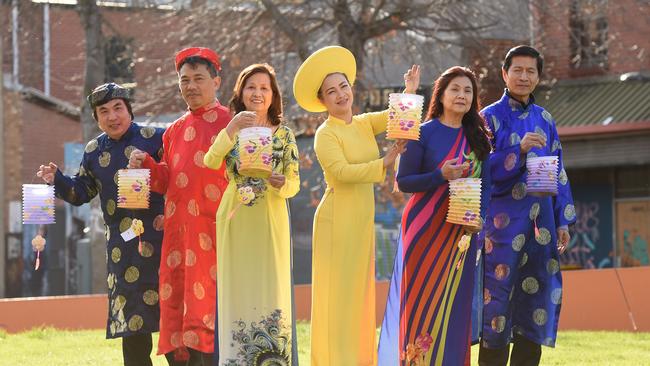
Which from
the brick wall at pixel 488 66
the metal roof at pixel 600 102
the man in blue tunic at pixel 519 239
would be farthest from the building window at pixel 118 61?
the man in blue tunic at pixel 519 239

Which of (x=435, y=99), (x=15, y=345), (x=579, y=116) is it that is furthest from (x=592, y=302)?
(x=579, y=116)

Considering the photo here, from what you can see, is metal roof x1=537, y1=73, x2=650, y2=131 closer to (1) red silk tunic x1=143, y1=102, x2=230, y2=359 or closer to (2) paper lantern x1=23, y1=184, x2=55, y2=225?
(1) red silk tunic x1=143, y1=102, x2=230, y2=359

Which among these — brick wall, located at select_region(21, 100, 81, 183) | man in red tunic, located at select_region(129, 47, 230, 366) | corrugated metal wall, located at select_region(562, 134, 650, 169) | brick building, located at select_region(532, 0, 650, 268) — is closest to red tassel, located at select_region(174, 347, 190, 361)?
man in red tunic, located at select_region(129, 47, 230, 366)

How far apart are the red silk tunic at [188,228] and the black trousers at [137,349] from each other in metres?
0.19

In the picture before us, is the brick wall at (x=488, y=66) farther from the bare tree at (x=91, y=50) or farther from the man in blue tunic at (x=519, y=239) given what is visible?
the man in blue tunic at (x=519, y=239)

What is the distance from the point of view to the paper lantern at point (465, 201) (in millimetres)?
7426

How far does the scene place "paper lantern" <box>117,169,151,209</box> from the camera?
777 centimetres

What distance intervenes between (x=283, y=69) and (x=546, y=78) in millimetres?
6362

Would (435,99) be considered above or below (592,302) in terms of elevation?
above

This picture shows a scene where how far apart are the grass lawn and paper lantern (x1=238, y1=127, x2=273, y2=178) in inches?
163

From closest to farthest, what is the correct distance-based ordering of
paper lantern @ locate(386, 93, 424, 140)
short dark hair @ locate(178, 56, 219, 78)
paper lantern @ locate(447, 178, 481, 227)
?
1. paper lantern @ locate(386, 93, 424, 140)
2. paper lantern @ locate(447, 178, 481, 227)
3. short dark hair @ locate(178, 56, 219, 78)

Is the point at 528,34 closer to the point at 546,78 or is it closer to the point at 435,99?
the point at 546,78

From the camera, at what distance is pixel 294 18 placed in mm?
20250

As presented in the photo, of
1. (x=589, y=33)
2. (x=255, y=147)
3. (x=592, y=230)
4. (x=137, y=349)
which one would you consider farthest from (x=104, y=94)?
(x=592, y=230)
